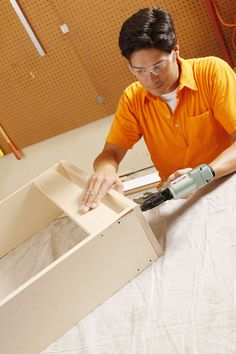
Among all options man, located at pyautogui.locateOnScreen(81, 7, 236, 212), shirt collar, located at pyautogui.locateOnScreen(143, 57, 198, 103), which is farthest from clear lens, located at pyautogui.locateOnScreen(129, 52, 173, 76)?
shirt collar, located at pyautogui.locateOnScreen(143, 57, 198, 103)

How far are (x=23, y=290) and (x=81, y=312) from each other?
0.21 metres

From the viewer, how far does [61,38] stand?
1906 millimetres

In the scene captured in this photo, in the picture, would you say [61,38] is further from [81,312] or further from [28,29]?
[81,312]

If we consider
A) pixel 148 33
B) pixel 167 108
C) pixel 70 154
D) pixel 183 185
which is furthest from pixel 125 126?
pixel 70 154

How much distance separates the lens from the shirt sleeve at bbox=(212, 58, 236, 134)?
115 cm

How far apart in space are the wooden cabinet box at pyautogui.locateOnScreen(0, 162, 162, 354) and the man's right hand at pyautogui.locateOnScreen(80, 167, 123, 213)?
0.02 meters

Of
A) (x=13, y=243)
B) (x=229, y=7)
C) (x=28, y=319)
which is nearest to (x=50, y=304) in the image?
(x=28, y=319)

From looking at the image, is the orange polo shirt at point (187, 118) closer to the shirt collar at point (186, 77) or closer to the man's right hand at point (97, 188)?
the shirt collar at point (186, 77)

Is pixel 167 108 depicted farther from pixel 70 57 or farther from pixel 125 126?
pixel 70 57

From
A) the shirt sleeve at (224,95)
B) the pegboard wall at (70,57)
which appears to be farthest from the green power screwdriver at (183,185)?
the pegboard wall at (70,57)

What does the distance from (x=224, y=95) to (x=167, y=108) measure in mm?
239

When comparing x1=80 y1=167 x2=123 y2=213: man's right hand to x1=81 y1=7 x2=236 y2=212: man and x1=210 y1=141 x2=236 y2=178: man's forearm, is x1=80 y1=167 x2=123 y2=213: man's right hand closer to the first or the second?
x1=81 y1=7 x2=236 y2=212: man

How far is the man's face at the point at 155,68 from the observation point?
1091 mm

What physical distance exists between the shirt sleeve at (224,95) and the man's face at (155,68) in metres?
0.15
